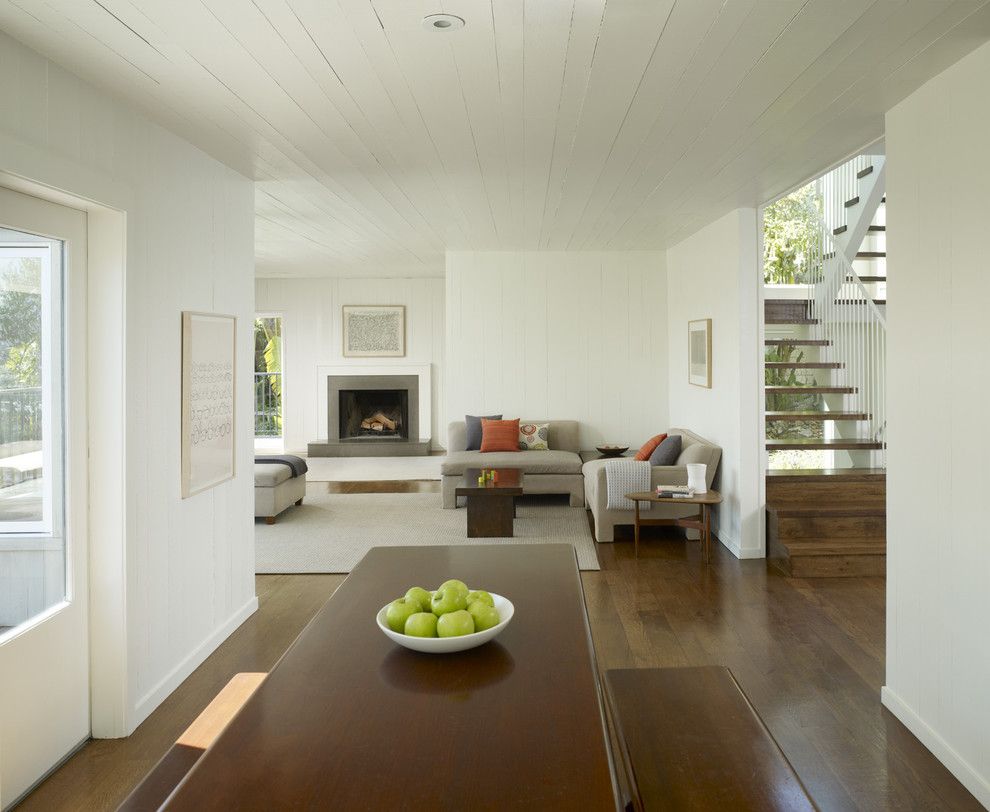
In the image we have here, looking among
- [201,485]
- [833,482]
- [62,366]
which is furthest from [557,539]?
[62,366]

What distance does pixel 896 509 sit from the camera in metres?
3.29

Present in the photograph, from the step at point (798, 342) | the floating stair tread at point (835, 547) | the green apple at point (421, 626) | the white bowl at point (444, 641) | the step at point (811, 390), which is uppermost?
the step at point (798, 342)

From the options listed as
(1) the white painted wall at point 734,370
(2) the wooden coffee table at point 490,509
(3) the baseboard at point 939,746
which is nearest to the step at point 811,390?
(1) the white painted wall at point 734,370

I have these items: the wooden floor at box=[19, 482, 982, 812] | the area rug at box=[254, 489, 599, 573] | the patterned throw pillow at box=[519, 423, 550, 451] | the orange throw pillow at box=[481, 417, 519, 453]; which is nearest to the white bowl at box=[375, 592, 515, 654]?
the wooden floor at box=[19, 482, 982, 812]

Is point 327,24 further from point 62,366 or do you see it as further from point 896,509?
point 896,509

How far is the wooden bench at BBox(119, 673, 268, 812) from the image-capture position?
71.1 inches

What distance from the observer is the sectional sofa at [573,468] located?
6.29 m

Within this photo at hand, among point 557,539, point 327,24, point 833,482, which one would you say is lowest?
point 557,539

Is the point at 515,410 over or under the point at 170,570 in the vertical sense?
over

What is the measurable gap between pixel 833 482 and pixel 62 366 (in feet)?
16.7

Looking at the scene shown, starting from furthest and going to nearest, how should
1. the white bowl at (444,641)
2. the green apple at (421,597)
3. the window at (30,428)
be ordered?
the window at (30,428) < the green apple at (421,597) < the white bowl at (444,641)

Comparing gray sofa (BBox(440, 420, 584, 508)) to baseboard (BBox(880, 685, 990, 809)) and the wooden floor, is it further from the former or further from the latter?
baseboard (BBox(880, 685, 990, 809))

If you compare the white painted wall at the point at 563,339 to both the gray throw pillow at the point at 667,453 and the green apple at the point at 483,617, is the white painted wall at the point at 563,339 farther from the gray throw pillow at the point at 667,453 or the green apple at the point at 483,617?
the green apple at the point at 483,617

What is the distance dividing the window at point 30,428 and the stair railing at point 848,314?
5.62 m
